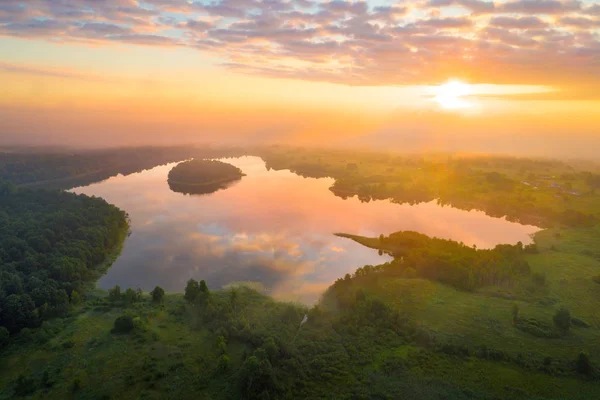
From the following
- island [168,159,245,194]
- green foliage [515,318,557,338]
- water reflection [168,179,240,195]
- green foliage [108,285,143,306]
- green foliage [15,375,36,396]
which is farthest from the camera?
island [168,159,245,194]

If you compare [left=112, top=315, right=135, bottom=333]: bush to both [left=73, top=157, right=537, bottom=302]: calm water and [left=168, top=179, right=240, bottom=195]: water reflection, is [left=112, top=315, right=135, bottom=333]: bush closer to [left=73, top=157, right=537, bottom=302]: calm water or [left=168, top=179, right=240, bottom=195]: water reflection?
[left=73, top=157, right=537, bottom=302]: calm water

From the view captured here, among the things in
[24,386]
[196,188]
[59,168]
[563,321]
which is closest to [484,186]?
[563,321]

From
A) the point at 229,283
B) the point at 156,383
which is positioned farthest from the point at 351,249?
the point at 156,383

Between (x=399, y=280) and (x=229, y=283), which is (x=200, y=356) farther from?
(x=399, y=280)

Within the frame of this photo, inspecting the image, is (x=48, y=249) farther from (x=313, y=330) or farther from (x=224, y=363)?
(x=313, y=330)

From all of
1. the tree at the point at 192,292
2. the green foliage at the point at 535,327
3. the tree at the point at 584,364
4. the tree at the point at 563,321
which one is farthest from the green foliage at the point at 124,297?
the tree at the point at 563,321

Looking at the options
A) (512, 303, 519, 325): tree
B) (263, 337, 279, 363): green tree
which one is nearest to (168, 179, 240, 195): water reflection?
(263, 337, 279, 363): green tree

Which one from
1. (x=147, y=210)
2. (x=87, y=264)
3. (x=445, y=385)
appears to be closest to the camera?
(x=445, y=385)
